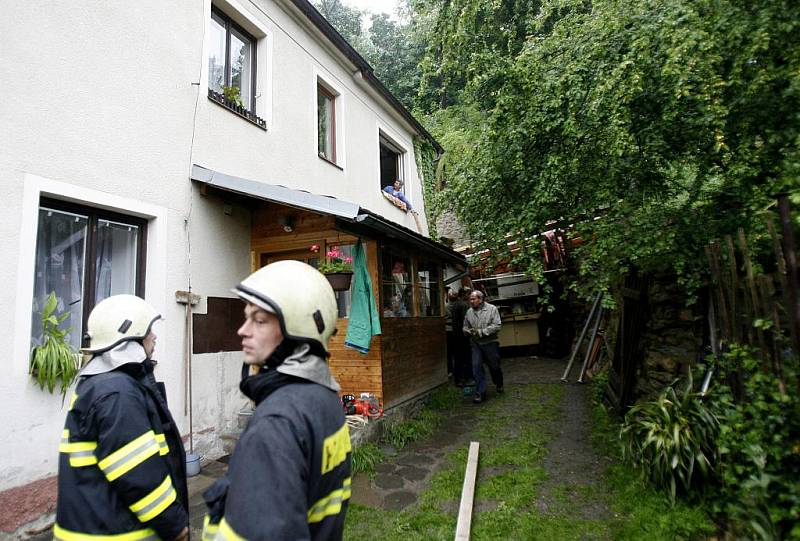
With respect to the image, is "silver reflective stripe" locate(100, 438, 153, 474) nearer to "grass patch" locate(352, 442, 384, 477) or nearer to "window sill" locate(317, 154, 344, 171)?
"grass patch" locate(352, 442, 384, 477)

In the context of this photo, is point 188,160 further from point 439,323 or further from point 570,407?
point 570,407

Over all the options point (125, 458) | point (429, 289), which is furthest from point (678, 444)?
point (429, 289)

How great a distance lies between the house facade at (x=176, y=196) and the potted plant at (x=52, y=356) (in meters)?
0.09

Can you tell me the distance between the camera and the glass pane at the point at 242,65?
257 inches

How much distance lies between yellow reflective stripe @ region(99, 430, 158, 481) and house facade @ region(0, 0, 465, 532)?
2482 millimetres

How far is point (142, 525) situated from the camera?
1806 mm

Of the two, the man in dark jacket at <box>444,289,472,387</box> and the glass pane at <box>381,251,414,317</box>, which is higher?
the glass pane at <box>381,251,414,317</box>

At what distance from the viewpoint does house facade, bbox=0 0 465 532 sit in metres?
3.58

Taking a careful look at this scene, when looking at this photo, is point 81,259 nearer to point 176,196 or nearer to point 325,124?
point 176,196

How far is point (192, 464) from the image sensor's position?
4.61 meters

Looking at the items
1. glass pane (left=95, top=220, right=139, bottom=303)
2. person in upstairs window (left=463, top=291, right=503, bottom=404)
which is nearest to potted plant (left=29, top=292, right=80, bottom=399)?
glass pane (left=95, top=220, right=139, bottom=303)

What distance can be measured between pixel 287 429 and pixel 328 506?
0.34 metres

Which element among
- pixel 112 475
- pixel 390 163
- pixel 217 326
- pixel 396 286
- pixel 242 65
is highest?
pixel 390 163

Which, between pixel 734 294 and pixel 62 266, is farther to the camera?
pixel 62 266
